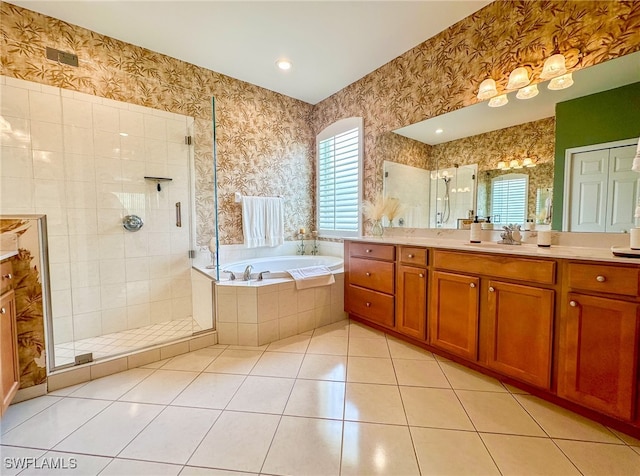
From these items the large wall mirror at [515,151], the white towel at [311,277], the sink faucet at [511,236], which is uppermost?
the large wall mirror at [515,151]

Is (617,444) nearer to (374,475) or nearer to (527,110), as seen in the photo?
(374,475)

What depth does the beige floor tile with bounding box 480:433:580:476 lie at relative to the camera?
42.4 inches

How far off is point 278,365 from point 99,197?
7.10 ft

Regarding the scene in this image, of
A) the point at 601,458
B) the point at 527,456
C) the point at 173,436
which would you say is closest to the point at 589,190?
the point at 601,458

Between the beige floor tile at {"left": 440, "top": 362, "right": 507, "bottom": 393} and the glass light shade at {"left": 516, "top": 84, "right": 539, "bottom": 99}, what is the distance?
77.5 inches

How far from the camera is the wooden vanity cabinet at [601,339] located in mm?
1188

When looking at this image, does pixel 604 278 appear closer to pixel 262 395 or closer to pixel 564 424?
pixel 564 424

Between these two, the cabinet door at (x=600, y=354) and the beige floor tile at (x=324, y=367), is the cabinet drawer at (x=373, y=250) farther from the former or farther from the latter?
the cabinet door at (x=600, y=354)

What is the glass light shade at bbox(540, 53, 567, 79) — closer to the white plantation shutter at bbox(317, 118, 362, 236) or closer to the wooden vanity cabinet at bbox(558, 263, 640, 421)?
the wooden vanity cabinet at bbox(558, 263, 640, 421)

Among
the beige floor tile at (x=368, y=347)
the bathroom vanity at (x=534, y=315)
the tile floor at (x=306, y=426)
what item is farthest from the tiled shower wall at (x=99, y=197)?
the bathroom vanity at (x=534, y=315)

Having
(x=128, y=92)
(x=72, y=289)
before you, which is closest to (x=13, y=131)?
(x=128, y=92)

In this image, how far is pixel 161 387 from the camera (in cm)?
164

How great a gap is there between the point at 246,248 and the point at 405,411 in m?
2.36

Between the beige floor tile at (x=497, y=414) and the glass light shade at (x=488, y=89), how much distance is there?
2.07 meters
